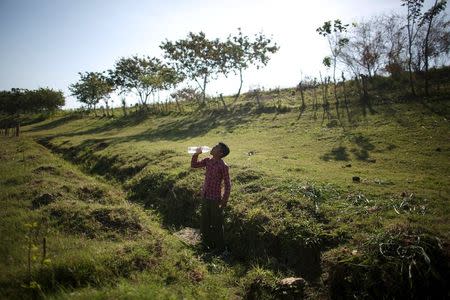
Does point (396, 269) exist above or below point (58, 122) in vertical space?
below

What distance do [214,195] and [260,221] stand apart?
53.0 inches

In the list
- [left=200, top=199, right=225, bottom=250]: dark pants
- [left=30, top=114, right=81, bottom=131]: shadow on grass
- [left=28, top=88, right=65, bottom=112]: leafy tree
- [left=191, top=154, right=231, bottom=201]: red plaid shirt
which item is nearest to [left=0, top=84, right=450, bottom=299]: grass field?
[left=200, top=199, right=225, bottom=250]: dark pants

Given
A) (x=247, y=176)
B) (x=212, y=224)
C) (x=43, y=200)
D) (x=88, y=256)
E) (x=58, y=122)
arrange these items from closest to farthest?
(x=88, y=256), (x=212, y=224), (x=43, y=200), (x=247, y=176), (x=58, y=122)

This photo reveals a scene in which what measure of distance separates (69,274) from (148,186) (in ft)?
23.3

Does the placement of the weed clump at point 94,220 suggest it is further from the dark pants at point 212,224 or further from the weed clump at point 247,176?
the weed clump at point 247,176

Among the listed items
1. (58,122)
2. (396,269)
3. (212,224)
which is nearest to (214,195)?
(212,224)

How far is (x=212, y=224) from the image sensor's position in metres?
8.30

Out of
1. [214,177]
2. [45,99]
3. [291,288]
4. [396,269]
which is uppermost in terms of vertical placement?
[45,99]

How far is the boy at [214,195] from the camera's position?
7.99 meters

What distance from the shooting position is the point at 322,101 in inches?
1127

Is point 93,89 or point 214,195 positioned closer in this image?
point 214,195

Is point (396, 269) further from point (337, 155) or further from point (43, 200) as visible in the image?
point (337, 155)

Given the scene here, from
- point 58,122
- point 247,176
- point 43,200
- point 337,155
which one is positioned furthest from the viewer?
point 58,122

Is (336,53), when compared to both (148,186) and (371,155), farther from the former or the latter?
(148,186)
